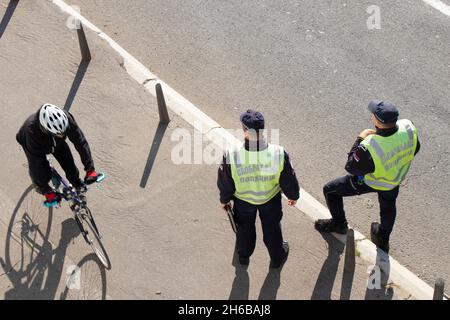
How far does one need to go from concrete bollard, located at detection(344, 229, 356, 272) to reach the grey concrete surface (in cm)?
12

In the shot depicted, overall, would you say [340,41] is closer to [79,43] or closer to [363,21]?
[363,21]

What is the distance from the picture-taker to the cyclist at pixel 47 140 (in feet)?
22.6

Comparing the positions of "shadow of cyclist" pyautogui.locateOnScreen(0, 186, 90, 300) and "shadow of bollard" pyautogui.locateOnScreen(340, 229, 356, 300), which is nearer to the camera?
"shadow of bollard" pyautogui.locateOnScreen(340, 229, 356, 300)

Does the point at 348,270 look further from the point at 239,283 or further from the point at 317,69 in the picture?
the point at 317,69

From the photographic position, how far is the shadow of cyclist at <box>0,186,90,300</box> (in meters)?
7.61

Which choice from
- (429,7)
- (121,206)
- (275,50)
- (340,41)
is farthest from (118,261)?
(429,7)

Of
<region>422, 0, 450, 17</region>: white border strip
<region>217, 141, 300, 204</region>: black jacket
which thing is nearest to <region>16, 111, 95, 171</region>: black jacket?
<region>217, 141, 300, 204</region>: black jacket

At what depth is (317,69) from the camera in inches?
401

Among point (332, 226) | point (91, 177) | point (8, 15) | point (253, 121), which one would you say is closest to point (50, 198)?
point (91, 177)

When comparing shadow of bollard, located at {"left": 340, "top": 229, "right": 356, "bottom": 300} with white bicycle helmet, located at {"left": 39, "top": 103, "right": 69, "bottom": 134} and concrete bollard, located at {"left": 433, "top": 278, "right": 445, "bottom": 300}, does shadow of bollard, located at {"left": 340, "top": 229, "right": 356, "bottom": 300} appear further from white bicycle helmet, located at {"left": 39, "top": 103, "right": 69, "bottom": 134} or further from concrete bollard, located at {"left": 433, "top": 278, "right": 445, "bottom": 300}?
white bicycle helmet, located at {"left": 39, "top": 103, "right": 69, "bottom": 134}

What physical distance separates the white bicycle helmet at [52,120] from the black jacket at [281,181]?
5.65 ft

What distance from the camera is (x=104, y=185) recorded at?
8617mm

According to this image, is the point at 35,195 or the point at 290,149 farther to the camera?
the point at 290,149
